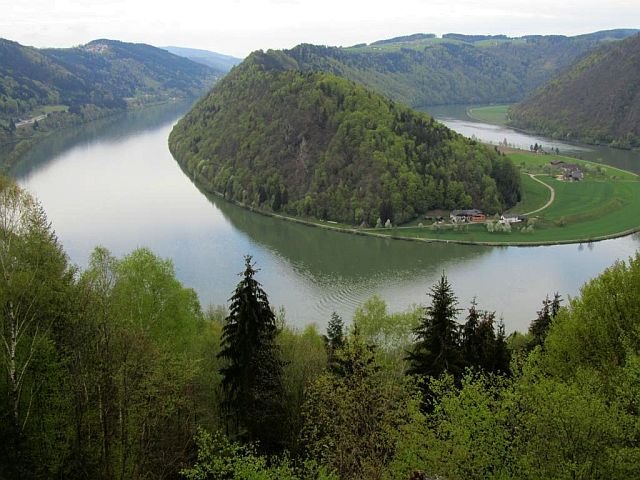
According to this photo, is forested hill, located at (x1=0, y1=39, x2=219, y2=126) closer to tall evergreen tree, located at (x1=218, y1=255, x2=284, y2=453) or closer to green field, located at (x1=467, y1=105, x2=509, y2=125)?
green field, located at (x1=467, y1=105, x2=509, y2=125)

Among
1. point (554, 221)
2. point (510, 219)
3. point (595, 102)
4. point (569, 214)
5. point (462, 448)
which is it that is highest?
point (595, 102)

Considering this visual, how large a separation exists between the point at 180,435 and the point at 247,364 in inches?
83.8

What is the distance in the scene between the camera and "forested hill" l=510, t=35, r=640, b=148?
10875 cm

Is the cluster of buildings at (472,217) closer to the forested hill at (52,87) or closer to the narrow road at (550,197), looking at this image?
the narrow road at (550,197)

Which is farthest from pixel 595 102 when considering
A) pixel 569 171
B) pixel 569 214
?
pixel 569 214

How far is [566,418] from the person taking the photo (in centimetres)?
855

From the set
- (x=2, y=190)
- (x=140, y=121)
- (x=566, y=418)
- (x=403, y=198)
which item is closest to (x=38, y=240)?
(x=2, y=190)

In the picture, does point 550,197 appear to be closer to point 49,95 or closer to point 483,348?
point 483,348

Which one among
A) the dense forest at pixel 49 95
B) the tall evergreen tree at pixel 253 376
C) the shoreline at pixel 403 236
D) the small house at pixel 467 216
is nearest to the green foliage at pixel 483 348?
the tall evergreen tree at pixel 253 376

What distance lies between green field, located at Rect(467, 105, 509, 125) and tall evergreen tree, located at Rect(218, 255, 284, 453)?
5103 inches

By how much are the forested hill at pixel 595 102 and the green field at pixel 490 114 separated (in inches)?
159

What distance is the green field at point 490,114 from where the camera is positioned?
140475 mm

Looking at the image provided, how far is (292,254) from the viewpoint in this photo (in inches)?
1844

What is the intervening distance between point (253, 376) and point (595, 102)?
119889 millimetres
